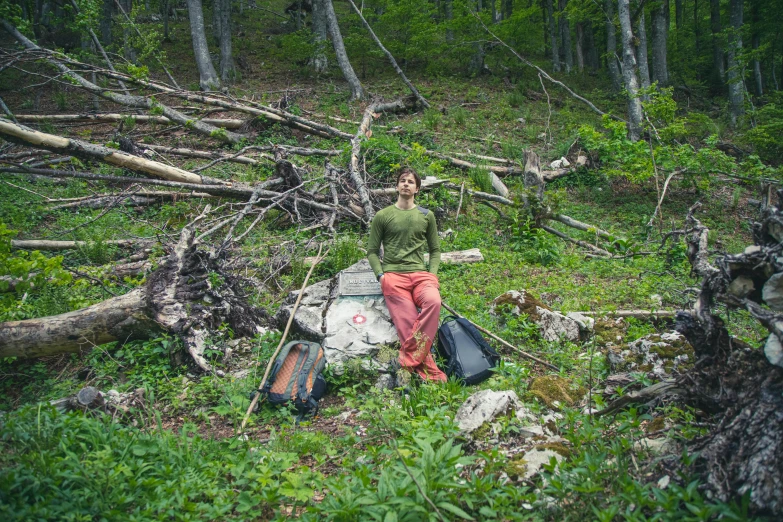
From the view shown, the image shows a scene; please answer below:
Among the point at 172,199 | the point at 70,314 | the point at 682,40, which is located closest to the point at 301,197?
the point at 172,199

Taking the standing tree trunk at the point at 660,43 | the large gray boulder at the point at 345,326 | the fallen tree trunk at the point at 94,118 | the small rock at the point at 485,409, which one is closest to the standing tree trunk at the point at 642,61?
the standing tree trunk at the point at 660,43

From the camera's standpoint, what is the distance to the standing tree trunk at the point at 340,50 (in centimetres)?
1388

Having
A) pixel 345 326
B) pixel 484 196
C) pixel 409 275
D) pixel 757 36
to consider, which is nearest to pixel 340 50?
pixel 484 196

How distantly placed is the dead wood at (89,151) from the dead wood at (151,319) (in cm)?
351

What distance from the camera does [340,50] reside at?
1408 cm

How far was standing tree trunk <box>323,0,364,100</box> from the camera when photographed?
13.9 metres

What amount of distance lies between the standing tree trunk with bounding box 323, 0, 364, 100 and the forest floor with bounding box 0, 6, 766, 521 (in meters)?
5.71

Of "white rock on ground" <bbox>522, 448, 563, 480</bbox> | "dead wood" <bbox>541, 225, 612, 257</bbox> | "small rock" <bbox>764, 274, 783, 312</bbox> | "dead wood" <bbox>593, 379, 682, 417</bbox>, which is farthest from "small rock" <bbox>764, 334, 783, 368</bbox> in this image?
"dead wood" <bbox>541, 225, 612, 257</bbox>

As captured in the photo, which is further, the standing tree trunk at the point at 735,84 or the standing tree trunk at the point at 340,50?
the standing tree trunk at the point at 340,50

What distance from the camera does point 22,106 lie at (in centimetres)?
1348

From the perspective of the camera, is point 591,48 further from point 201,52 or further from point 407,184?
point 407,184

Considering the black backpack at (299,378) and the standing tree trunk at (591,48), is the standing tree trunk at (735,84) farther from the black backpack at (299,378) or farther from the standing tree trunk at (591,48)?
the black backpack at (299,378)

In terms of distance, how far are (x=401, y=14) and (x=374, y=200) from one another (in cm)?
1022

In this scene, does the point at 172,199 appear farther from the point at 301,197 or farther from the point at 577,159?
the point at 577,159
